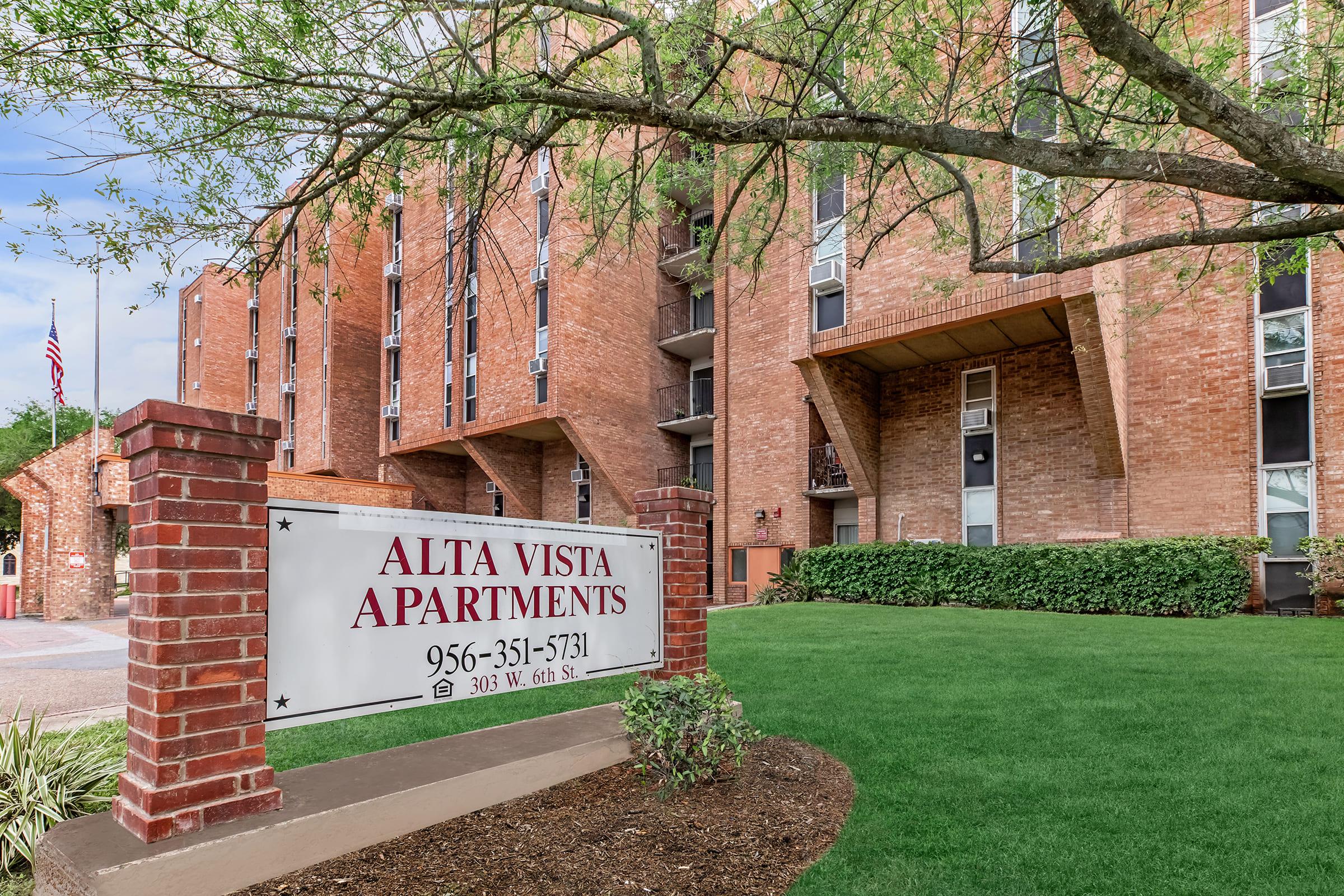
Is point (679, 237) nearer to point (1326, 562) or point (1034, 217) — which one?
point (1034, 217)

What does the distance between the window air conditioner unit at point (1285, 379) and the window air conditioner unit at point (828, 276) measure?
328 inches

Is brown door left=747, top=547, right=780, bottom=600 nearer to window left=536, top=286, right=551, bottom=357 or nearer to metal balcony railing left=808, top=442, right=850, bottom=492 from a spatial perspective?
metal balcony railing left=808, top=442, right=850, bottom=492

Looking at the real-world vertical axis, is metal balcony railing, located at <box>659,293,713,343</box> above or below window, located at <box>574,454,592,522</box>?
above

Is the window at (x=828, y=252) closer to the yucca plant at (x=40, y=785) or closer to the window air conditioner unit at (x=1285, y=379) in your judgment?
the window air conditioner unit at (x=1285, y=379)

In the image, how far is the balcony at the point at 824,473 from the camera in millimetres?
18578

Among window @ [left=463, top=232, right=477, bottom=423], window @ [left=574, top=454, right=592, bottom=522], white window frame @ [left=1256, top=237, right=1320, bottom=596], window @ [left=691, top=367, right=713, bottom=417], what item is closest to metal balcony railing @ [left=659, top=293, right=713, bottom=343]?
window @ [left=691, top=367, right=713, bottom=417]

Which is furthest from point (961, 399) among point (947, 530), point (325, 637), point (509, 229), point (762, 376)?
point (325, 637)

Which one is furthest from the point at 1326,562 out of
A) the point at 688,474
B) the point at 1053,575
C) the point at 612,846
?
the point at 688,474

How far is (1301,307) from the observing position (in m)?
13.7

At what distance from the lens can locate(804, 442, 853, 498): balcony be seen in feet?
61.0

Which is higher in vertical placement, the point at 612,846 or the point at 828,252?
the point at 828,252

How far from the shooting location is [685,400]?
943 inches

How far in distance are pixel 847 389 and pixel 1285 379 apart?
8.09 meters

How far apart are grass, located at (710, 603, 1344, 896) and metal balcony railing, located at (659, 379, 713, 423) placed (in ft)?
47.3
